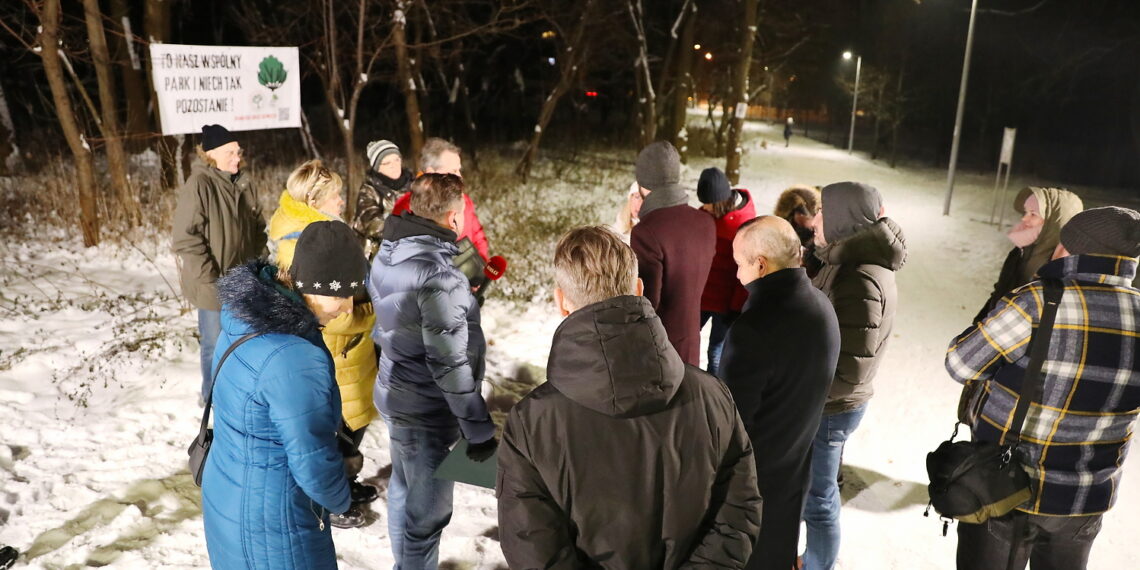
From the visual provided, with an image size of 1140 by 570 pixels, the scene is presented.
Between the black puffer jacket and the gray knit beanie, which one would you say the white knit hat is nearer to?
the gray knit beanie

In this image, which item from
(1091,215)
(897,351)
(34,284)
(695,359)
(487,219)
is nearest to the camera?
(1091,215)

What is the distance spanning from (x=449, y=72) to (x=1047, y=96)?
28002 mm

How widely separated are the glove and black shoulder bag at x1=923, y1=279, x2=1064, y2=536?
1835mm

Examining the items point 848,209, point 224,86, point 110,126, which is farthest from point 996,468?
point 110,126

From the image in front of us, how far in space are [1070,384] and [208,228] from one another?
4742 millimetres

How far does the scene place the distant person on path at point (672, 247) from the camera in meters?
3.94

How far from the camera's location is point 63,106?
8086 millimetres

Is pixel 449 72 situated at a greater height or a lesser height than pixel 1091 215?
greater

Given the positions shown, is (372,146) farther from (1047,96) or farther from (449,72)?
(1047,96)

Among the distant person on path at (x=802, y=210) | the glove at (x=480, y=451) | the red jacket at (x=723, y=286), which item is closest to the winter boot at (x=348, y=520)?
the glove at (x=480, y=451)

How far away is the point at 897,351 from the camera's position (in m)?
7.20

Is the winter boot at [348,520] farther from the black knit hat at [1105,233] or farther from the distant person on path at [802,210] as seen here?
the black knit hat at [1105,233]

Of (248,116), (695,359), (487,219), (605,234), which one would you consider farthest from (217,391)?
(487,219)

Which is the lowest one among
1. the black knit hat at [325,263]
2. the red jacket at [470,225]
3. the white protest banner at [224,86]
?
the red jacket at [470,225]
